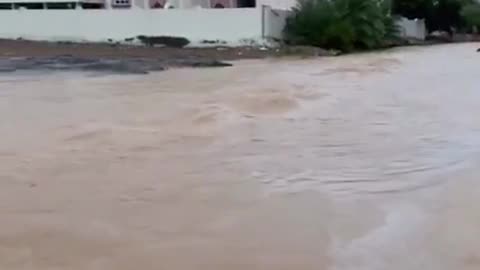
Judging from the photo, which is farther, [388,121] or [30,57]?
[30,57]

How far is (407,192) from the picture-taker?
28.2 feet

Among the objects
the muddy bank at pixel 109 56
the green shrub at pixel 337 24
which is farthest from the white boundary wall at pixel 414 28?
the muddy bank at pixel 109 56

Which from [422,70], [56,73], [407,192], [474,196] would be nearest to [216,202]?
[407,192]

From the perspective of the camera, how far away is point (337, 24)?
37875 mm

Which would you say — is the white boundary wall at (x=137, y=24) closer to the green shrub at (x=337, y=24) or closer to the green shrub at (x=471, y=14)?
the green shrub at (x=337, y=24)

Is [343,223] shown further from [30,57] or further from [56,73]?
[30,57]

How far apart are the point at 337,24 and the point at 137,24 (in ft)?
29.2

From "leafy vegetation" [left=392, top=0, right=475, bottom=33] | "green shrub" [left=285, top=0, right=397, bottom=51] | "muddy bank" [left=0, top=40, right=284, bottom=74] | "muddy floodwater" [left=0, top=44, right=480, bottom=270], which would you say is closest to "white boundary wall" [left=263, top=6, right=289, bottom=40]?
"green shrub" [left=285, top=0, right=397, bottom=51]

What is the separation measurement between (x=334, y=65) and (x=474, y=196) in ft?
66.2

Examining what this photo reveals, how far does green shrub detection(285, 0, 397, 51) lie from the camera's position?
3759 centimetres

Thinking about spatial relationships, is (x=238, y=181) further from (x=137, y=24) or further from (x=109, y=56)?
(x=137, y=24)

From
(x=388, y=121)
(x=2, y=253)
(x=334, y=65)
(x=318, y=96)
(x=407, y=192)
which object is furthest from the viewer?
(x=334, y=65)

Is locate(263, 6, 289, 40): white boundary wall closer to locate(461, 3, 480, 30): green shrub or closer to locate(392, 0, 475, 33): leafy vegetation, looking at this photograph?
locate(392, 0, 475, 33): leafy vegetation

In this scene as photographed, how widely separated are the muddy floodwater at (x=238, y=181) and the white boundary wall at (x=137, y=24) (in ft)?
53.9
